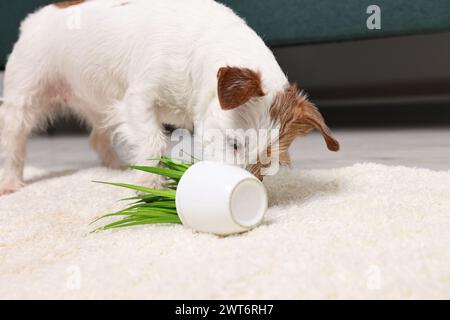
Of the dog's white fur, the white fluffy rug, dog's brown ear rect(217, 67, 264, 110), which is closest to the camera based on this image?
the white fluffy rug

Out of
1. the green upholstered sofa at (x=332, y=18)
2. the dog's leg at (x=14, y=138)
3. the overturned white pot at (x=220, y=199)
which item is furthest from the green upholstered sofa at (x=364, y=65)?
the overturned white pot at (x=220, y=199)

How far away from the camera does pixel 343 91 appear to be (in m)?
5.46

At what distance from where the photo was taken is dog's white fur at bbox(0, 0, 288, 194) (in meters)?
1.75

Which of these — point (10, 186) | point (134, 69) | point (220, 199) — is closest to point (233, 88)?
point (220, 199)

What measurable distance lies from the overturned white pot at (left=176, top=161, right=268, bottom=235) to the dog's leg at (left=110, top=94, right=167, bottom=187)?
1.49 ft

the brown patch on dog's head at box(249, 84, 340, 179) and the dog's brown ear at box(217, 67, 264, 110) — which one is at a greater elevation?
the dog's brown ear at box(217, 67, 264, 110)

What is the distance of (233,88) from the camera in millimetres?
1503

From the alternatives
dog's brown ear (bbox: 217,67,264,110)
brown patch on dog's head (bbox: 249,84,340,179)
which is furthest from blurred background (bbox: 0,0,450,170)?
dog's brown ear (bbox: 217,67,264,110)

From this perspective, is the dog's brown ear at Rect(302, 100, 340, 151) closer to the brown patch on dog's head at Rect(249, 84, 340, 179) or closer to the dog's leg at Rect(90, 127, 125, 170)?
the brown patch on dog's head at Rect(249, 84, 340, 179)

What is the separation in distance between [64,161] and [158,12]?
1.40 meters

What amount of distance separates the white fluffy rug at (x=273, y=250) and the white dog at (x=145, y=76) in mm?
253

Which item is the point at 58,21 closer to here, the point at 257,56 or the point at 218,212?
the point at 257,56

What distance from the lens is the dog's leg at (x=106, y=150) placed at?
2.71 meters

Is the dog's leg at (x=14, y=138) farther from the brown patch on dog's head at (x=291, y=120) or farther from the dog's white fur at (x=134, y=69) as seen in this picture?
the brown patch on dog's head at (x=291, y=120)
